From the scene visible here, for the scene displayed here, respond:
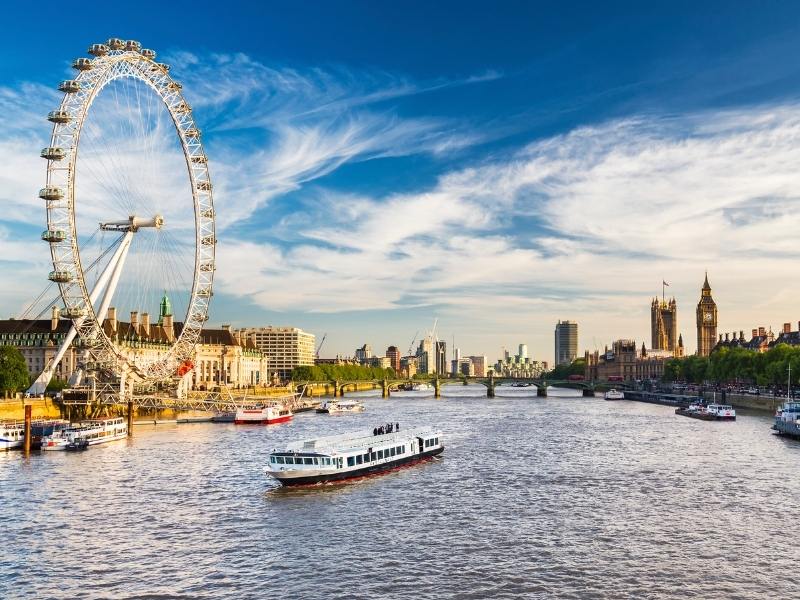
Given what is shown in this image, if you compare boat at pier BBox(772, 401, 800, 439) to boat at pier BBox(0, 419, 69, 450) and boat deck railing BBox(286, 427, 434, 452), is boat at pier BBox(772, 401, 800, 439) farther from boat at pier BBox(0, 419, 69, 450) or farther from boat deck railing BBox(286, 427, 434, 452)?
boat at pier BBox(0, 419, 69, 450)

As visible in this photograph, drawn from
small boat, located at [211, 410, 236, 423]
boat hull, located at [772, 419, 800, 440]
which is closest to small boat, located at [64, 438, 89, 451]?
small boat, located at [211, 410, 236, 423]

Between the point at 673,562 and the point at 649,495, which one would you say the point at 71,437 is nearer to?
the point at 649,495

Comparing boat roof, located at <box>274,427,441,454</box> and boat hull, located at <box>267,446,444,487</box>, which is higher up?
boat roof, located at <box>274,427,441,454</box>

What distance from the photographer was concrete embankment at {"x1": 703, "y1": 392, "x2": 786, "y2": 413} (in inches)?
5235

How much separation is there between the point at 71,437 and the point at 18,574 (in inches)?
1719

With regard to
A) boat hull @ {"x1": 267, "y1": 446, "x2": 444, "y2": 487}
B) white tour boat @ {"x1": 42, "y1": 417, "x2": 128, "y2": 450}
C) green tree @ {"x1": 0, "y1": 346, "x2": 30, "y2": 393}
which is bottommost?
boat hull @ {"x1": 267, "y1": 446, "x2": 444, "y2": 487}

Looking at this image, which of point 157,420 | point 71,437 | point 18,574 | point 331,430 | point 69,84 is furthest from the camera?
point 157,420

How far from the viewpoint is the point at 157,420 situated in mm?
112438

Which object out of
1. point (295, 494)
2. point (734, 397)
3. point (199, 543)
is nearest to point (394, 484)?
point (295, 494)

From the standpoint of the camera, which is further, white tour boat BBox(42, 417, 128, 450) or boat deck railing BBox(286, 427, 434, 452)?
white tour boat BBox(42, 417, 128, 450)

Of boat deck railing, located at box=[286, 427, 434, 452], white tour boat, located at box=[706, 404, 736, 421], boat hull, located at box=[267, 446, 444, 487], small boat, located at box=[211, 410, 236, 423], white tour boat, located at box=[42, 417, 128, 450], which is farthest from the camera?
small boat, located at box=[211, 410, 236, 423]

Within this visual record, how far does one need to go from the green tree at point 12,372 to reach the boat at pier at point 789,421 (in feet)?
277

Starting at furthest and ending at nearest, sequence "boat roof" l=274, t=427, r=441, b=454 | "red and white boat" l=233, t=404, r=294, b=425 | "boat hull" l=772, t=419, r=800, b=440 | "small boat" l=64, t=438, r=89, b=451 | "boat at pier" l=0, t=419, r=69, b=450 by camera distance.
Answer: "red and white boat" l=233, t=404, r=294, b=425
"boat hull" l=772, t=419, r=800, b=440
"small boat" l=64, t=438, r=89, b=451
"boat at pier" l=0, t=419, r=69, b=450
"boat roof" l=274, t=427, r=441, b=454

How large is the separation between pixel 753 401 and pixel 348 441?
102 metres
